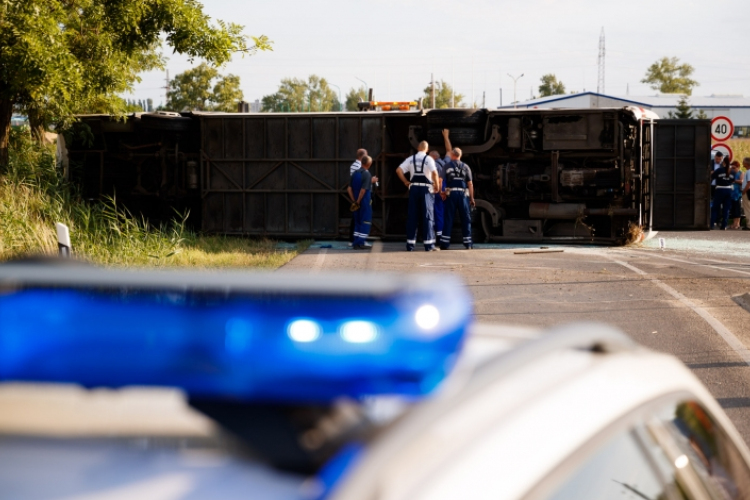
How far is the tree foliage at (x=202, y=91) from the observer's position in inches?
2680

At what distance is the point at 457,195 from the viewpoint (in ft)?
64.8

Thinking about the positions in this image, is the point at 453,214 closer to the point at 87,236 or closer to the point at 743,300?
the point at 87,236

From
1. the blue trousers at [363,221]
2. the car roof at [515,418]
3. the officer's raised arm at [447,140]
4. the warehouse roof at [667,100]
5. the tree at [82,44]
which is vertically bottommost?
the blue trousers at [363,221]

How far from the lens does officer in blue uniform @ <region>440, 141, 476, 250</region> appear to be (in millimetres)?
19719

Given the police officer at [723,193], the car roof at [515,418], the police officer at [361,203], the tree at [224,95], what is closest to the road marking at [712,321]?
the police officer at [361,203]

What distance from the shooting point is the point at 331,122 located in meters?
22.0

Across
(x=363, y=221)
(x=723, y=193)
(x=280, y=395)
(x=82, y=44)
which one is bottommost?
(x=363, y=221)

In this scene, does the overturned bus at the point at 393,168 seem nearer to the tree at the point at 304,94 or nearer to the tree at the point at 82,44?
the tree at the point at 82,44

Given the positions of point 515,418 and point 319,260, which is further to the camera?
point 319,260

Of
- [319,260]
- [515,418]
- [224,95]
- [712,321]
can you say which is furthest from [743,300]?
[224,95]

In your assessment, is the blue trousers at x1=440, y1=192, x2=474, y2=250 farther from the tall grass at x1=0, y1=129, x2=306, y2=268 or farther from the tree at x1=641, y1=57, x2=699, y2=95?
the tree at x1=641, y1=57, x2=699, y2=95

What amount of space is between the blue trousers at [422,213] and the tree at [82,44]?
4.13 m

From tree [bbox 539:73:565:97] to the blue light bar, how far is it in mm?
139267

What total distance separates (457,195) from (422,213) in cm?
103
